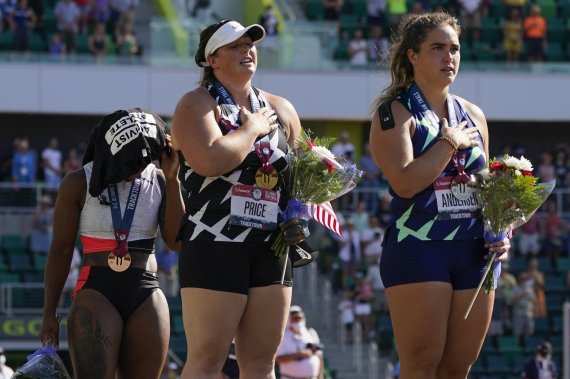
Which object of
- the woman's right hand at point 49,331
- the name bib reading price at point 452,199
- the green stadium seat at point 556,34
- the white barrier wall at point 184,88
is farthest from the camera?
the green stadium seat at point 556,34

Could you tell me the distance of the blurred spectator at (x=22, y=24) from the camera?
76.0 ft

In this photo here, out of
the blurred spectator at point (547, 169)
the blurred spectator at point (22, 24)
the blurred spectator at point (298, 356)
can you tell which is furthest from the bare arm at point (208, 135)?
the blurred spectator at point (22, 24)

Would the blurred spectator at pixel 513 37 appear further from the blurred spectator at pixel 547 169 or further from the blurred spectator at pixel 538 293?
the blurred spectator at pixel 538 293

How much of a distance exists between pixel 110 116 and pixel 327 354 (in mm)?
13145

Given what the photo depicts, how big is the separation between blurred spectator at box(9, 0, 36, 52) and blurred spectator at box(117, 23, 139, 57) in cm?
150

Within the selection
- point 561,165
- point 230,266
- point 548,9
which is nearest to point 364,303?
point 561,165

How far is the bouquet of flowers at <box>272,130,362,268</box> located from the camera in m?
5.87

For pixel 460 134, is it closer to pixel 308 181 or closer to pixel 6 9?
pixel 308 181

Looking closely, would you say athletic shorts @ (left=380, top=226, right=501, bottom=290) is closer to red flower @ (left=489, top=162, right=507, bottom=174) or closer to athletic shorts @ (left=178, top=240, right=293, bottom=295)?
red flower @ (left=489, top=162, right=507, bottom=174)

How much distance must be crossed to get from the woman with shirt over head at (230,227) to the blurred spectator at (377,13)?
19.3m

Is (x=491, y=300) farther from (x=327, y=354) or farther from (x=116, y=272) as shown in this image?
(x=327, y=354)

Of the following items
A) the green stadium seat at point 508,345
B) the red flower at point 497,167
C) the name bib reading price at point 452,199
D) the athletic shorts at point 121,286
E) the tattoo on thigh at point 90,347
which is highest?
the red flower at point 497,167

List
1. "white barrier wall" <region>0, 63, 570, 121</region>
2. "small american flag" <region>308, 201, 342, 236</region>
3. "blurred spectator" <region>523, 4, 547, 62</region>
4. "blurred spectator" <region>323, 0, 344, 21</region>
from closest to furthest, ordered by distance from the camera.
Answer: "small american flag" <region>308, 201, 342, 236</region> < "white barrier wall" <region>0, 63, 570, 121</region> < "blurred spectator" <region>523, 4, 547, 62</region> < "blurred spectator" <region>323, 0, 344, 21</region>

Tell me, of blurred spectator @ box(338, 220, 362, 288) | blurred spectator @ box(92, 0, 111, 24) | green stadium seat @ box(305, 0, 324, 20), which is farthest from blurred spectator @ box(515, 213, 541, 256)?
blurred spectator @ box(92, 0, 111, 24)
